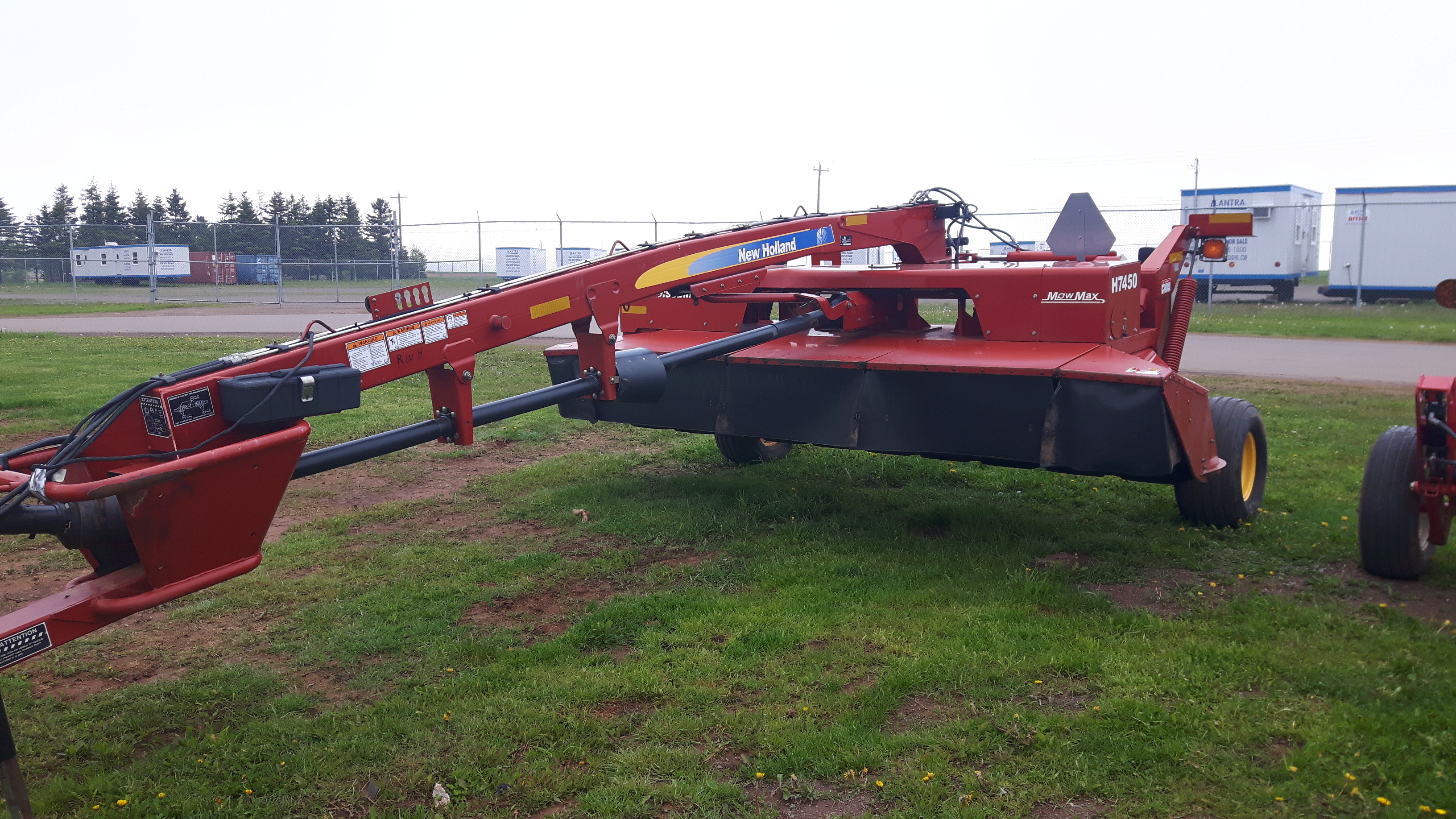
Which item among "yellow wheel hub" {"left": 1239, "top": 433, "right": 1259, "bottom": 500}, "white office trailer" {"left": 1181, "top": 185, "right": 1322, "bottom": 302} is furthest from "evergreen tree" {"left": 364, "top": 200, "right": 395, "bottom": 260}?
"yellow wheel hub" {"left": 1239, "top": 433, "right": 1259, "bottom": 500}

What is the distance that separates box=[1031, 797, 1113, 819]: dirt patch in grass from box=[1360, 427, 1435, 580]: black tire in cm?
282

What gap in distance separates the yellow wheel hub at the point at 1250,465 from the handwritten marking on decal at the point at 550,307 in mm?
4212

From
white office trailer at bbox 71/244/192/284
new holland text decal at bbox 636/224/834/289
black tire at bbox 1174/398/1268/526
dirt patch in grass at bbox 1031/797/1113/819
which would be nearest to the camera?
dirt patch in grass at bbox 1031/797/1113/819

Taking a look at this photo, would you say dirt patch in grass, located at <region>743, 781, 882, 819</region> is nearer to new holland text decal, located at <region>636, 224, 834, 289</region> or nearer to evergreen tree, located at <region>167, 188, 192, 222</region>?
new holland text decal, located at <region>636, 224, 834, 289</region>

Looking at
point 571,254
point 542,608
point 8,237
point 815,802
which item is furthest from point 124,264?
point 815,802

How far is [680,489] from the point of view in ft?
23.4

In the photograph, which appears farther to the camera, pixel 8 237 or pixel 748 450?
pixel 8 237

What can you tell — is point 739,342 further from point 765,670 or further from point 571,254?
point 571,254

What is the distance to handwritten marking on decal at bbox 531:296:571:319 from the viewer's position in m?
Result: 4.63

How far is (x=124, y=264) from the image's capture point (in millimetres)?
36375

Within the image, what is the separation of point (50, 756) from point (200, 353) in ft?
39.9

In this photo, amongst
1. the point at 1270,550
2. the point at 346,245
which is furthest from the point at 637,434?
the point at 346,245

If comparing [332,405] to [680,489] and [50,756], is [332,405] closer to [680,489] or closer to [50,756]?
[50,756]

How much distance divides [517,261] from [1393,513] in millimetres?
22421
